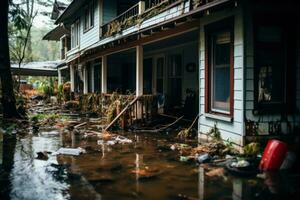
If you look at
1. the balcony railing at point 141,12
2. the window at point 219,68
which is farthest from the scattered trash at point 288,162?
the balcony railing at point 141,12

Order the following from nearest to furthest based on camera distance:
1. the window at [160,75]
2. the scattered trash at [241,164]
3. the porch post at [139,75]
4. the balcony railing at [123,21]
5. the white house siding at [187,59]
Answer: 1. the scattered trash at [241,164]
2. the porch post at [139,75]
3. the white house siding at [187,59]
4. the balcony railing at [123,21]
5. the window at [160,75]

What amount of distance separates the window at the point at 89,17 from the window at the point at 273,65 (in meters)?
13.9

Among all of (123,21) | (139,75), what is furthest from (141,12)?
(139,75)

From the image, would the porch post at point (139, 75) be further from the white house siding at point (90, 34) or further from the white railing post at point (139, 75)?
the white house siding at point (90, 34)

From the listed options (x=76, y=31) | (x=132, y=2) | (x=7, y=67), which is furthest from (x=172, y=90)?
(x=76, y=31)

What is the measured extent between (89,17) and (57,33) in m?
12.3

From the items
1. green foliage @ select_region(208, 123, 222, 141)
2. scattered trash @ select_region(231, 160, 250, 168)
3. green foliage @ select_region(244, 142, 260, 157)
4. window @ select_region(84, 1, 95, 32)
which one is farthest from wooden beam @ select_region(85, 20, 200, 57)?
window @ select_region(84, 1, 95, 32)

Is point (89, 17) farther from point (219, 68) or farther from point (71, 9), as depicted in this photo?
point (219, 68)

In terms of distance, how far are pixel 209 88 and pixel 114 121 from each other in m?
4.26

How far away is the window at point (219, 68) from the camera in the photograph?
28.1ft

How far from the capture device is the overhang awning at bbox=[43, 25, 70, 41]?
2986 centimetres

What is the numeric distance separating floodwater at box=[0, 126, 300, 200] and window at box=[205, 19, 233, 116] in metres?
1.70

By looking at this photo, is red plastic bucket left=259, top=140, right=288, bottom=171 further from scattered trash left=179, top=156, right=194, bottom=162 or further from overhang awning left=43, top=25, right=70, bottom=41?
overhang awning left=43, top=25, right=70, bottom=41

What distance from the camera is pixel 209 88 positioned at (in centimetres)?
940
